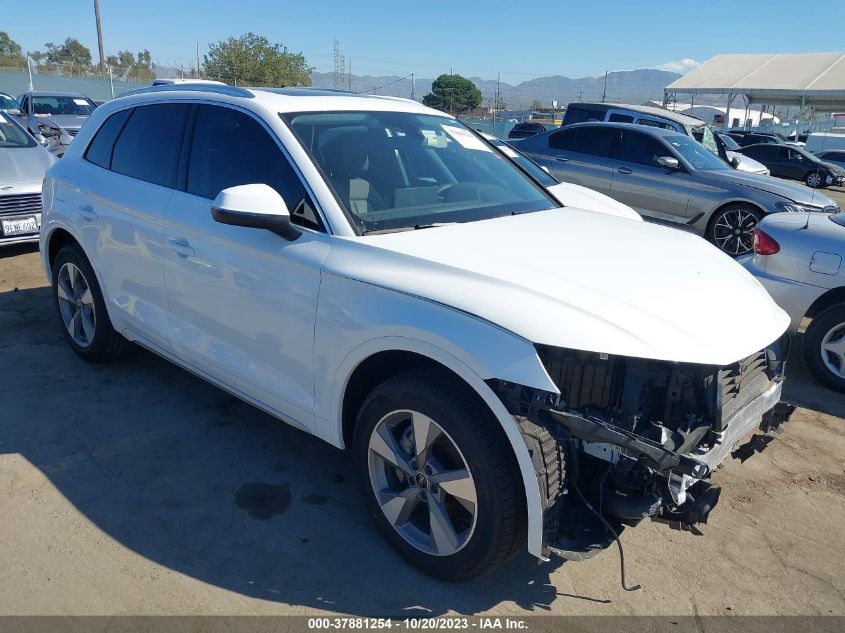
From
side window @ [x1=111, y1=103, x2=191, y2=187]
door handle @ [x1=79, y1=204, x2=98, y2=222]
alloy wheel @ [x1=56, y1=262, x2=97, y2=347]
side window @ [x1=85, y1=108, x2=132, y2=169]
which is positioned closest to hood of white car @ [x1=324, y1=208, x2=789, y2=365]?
side window @ [x1=111, y1=103, x2=191, y2=187]

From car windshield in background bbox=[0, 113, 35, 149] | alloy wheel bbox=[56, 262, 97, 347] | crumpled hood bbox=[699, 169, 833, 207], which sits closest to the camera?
alloy wheel bbox=[56, 262, 97, 347]

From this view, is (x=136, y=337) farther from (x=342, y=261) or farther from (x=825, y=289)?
(x=825, y=289)

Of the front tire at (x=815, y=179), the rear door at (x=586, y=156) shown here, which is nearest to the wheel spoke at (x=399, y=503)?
the rear door at (x=586, y=156)

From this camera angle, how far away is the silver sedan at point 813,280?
15.9ft

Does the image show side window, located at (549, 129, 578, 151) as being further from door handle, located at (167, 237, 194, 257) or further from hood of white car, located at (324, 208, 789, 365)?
door handle, located at (167, 237, 194, 257)

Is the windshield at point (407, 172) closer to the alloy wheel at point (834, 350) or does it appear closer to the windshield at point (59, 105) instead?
the alloy wheel at point (834, 350)

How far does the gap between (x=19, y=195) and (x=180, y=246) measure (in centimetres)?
525

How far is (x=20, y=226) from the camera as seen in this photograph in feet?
25.0

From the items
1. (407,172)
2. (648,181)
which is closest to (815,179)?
(648,181)

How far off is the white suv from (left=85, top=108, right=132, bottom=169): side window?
275 millimetres

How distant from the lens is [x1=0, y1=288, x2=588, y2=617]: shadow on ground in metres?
2.78

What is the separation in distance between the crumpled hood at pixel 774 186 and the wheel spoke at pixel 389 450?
7.91 metres

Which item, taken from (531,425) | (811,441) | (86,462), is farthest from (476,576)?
(811,441)

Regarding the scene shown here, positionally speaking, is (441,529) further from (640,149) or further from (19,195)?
(640,149)
